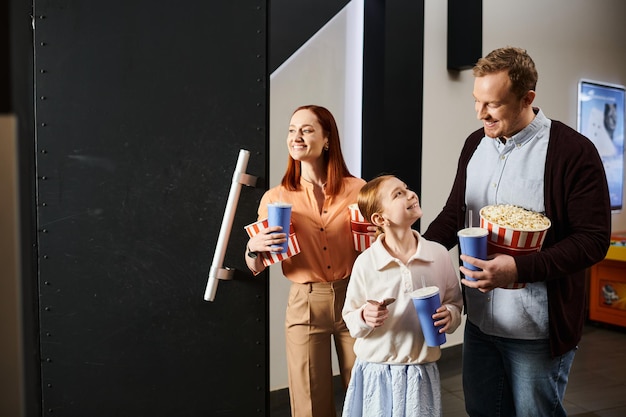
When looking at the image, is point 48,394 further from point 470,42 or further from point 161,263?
point 470,42

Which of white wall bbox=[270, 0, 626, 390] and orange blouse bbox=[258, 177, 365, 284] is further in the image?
white wall bbox=[270, 0, 626, 390]

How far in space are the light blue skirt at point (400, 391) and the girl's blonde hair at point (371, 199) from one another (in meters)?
0.46

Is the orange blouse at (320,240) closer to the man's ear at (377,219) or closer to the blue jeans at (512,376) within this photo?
the man's ear at (377,219)

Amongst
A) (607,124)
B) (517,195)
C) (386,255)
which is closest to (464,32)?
(517,195)

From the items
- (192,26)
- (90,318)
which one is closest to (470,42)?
(192,26)

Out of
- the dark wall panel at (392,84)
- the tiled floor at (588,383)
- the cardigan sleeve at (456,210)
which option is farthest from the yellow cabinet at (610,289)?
the cardigan sleeve at (456,210)

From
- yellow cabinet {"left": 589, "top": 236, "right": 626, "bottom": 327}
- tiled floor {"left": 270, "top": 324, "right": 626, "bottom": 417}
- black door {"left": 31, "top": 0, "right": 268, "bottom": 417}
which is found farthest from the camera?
yellow cabinet {"left": 589, "top": 236, "right": 626, "bottom": 327}

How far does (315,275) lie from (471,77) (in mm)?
2775

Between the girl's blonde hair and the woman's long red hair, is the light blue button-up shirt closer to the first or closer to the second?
the girl's blonde hair

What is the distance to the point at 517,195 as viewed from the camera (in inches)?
71.7

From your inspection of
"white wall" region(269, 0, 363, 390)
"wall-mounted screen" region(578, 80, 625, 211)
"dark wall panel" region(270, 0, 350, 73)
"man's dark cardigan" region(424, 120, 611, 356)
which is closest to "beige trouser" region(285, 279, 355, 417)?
"man's dark cardigan" region(424, 120, 611, 356)

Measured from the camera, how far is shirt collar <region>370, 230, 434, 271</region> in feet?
5.85

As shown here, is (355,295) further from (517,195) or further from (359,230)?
(517,195)

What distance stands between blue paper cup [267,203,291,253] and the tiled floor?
72.3 inches
